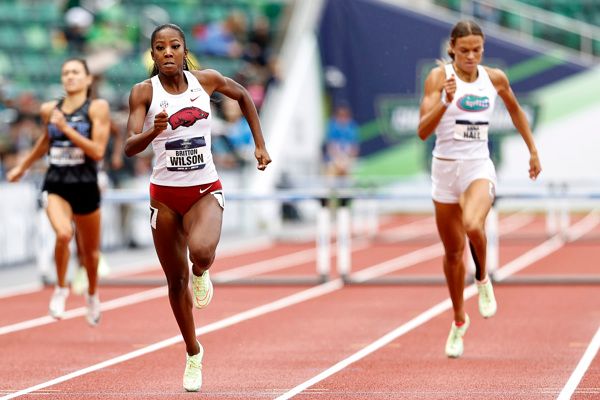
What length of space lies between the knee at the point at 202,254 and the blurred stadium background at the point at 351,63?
16.8 metres

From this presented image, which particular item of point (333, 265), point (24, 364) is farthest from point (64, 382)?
point (333, 265)

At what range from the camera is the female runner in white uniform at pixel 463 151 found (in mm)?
8711

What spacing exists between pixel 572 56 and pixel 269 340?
63.0ft

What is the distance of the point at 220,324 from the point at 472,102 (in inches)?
136

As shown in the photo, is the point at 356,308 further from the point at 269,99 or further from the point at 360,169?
the point at 360,169

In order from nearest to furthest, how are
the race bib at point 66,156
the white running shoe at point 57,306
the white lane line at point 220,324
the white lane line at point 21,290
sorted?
the white lane line at point 220,324
the white running shoe at point 57,306
the race bib at point 66,156
the white lane line at point 21,290

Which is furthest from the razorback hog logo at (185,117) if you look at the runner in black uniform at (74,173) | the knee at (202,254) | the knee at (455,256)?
the runner in black uniform at (74,173)

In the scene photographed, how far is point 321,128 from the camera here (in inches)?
1121

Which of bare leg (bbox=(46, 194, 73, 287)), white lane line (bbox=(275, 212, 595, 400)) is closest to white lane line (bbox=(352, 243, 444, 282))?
white lane line (bbox=(275, 212, 595, 400))

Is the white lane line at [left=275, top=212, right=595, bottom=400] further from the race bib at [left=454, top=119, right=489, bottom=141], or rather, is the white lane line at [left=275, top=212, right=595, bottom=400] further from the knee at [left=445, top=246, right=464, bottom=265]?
the race bib at [left=454, top=119, right=489, bottom=141]

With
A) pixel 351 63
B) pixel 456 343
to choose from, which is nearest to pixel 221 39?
pixel 351 63

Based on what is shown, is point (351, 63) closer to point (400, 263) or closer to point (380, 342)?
point (400, 263)

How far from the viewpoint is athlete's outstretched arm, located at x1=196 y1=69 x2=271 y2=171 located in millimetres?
7398

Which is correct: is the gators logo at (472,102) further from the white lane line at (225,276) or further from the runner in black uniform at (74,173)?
the white lane line at (225,276)
